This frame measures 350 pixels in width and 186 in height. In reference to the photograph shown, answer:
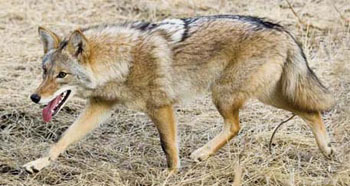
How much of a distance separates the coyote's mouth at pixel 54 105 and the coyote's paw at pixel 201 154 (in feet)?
3.56

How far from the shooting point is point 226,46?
18.0 ft

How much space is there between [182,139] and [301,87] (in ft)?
3.85

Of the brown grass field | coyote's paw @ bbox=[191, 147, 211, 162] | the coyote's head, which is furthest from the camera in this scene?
coyote's paw @ bbox=[191, 147, 211, 162]

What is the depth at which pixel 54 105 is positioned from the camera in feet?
17.2

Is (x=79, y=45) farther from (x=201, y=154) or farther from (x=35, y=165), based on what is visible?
(x=201, y=154)

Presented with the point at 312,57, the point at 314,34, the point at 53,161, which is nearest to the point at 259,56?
the point at 53,161

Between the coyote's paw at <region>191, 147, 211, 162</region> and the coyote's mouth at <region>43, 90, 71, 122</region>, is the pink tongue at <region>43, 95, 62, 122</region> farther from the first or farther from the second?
the coyote's paw at <region>191, 147, 211, 162</region>

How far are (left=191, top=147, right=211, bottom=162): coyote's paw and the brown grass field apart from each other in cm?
4

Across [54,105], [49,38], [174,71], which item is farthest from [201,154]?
[49,38]

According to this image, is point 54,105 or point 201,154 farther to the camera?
point 201,154

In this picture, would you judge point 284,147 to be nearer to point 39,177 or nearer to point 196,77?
point 196,77

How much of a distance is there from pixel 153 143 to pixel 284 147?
3.63ft

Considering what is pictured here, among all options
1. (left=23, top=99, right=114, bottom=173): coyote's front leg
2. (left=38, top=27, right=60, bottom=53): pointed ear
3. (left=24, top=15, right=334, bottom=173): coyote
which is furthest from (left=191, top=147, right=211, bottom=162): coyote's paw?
(left=38, top=27, right=60, bottom=53): pointed ear

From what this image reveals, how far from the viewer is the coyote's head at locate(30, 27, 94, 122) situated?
5.12 meters
